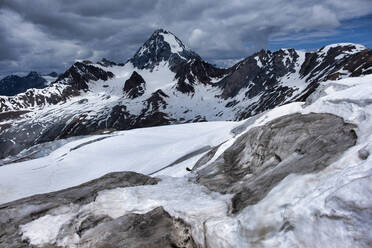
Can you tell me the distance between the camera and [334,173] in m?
7.93

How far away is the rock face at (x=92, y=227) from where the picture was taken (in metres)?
9.76

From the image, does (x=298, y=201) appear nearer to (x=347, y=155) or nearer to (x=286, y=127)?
(x=347, y=155)

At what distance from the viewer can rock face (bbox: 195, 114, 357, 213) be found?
30.8 feet

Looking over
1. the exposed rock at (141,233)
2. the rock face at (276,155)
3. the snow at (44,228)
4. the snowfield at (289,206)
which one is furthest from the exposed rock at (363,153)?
the snow at (44,228)

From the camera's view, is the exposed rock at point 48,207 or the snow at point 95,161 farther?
the snow at point 95,161

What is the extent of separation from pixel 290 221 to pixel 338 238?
124 centimetres

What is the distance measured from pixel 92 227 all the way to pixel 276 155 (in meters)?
9.46

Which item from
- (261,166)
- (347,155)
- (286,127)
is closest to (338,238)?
(347,155)

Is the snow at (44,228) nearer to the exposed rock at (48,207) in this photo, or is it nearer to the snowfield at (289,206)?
the snowfield at (289,206)

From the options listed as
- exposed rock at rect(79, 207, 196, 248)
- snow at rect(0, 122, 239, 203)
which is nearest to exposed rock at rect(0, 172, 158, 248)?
exposed rock at rect(79, 207, 196, 248)

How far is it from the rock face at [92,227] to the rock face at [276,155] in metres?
2.99

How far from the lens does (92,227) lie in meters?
10.7

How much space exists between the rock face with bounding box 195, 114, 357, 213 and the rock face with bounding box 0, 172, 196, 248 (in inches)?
118

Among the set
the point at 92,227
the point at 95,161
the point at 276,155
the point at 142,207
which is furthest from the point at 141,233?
the point at 95,161
